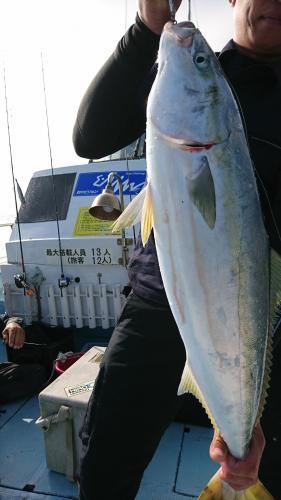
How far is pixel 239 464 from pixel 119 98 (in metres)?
1.43

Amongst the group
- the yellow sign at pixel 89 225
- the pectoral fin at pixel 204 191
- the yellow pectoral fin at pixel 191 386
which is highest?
the pectoral fin at pixel 204 191

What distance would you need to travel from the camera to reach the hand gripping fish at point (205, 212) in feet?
4.06

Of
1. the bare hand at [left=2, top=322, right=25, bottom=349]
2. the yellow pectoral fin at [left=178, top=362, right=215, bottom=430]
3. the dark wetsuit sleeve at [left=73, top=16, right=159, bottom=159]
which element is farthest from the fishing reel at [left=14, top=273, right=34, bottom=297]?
the yellow pectoral fin at [left=178, top=362, right=215, bottom=430]

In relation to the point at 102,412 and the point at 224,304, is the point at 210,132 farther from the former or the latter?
the point at 102,412

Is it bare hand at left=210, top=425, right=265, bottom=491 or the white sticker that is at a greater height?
bare hand at left=210, top=425, right=265, bottom=491

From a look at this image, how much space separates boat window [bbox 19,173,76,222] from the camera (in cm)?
505

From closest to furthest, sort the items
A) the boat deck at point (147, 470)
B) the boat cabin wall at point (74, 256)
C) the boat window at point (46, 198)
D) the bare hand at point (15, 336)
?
the boat deck at point (147, 470)
the bare hand at point (15, 336)
the boat cabin wall at point (74, 256)
the boat window at point (46, 198)

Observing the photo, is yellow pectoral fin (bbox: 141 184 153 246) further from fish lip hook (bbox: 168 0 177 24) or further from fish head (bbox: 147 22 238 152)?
fish lip hook (bbox: 168 0 177 24)

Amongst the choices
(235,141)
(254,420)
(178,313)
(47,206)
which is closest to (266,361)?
(254,420)

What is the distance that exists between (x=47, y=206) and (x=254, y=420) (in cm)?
428

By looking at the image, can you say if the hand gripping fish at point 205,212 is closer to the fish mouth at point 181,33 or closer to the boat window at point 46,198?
the fish mouth at point 181,33

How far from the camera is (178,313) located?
1.30m

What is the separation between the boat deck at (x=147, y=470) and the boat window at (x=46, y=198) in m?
2.54

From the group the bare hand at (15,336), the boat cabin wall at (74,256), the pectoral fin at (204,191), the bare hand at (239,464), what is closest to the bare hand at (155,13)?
the pectoral fin at (204,191)
